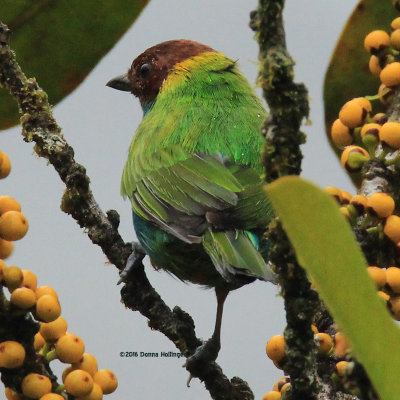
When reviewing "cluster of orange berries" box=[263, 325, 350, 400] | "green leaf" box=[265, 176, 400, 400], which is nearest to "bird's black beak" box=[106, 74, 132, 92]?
"cluster of orange berries" box=[263, 325, 350, 400]

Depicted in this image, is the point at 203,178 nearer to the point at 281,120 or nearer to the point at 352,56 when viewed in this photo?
the point at 352,56

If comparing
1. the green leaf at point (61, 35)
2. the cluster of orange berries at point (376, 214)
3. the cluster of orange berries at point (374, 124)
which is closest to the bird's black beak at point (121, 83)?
the green leaf at point (61, 35)

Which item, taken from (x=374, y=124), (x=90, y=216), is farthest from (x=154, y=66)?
(x=374, y=124)

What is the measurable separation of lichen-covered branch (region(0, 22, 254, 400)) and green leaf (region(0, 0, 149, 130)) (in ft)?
1.09

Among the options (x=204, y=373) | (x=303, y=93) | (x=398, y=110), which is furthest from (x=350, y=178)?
(x=303, y=93)

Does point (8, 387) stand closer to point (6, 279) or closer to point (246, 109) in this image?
point (6, 279)

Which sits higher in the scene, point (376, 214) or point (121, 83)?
point (121, 83)

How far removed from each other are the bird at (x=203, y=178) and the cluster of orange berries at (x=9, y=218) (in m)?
0.62

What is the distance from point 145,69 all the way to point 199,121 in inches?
34.0

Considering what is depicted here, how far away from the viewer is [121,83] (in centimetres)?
379

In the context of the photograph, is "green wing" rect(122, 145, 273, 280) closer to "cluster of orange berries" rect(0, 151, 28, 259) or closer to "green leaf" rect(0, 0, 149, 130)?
"green leaf" rect(0, 0, 149, 130)

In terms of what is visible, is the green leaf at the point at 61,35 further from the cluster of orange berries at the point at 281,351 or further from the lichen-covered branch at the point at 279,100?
the lichen-covered branch at the point at 279,100

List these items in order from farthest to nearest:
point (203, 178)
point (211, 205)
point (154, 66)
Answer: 1. point (154, 66)
2. point (203, 178)
3. point (211, 205)

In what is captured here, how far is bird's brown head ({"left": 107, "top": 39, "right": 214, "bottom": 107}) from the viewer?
3.56m
